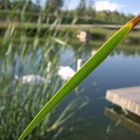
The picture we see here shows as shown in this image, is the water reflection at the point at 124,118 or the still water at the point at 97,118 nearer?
the still water at the point at 97,118

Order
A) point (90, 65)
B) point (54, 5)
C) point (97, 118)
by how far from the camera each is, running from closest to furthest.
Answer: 1. point (90, 65)
2. point (54, 5)
3. point (97, 118)

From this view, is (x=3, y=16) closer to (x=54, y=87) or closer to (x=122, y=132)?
(x=54, y=87)

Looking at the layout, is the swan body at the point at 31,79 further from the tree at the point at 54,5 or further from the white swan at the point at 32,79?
the tree at the point at 54,5

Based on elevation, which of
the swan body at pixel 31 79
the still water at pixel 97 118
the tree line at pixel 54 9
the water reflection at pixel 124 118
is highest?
the tree line at pixel 54 9

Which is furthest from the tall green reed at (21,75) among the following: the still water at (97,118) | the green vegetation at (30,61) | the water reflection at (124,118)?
the water reflection at (124,118)

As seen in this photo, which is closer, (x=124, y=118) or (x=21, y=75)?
(x=21, y=75)

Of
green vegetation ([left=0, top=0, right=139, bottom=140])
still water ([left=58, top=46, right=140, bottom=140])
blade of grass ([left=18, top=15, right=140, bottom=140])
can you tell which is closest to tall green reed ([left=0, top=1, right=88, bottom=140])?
green vegetation ([left=0, top=0, right=139, bottom=140])

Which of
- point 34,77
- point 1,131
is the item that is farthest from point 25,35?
point 1,131

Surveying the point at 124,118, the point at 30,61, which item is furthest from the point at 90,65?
the point at 124,118

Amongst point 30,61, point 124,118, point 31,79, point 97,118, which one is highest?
point 30,61

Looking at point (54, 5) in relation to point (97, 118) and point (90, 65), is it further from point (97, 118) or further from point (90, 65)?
point (97, 118)

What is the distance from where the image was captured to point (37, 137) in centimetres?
184

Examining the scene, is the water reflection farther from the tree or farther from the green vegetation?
the tree

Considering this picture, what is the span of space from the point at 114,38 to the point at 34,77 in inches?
64.9
